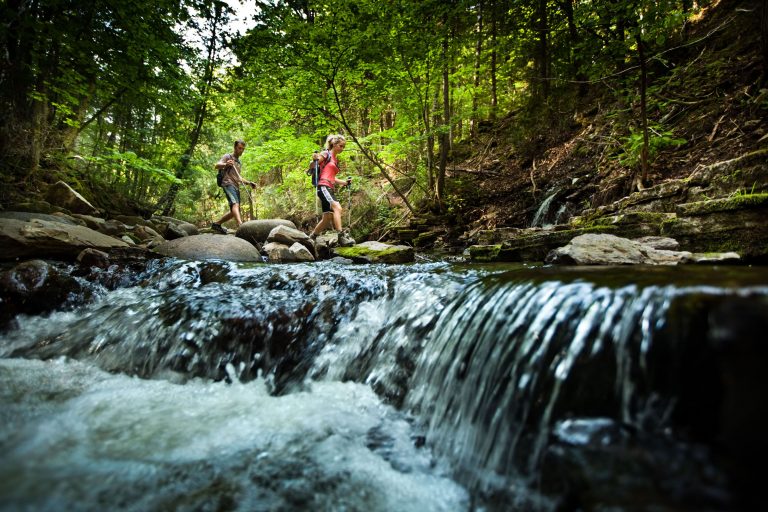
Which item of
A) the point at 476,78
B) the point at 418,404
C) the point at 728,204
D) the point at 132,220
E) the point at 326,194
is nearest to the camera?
the point at 418,404

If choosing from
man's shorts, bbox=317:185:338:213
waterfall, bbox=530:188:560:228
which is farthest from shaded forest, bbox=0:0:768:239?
man's shorts, bbox=317:185:338:213

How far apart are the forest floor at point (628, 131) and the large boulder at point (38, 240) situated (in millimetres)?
7398

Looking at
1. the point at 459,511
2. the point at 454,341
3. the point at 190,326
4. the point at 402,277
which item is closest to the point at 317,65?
the point at 402,277

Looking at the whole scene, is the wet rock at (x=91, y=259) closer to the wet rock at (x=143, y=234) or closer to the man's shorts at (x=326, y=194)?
the wet rock at (x=143, y=234)

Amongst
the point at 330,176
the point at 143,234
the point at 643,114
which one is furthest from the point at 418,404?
the point at 143,234

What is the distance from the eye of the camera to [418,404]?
225cm

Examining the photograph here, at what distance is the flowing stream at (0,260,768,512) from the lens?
1136 mm

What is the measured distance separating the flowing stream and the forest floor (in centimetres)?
466

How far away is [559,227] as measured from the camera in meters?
5.41

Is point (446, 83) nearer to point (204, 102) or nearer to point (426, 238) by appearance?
point (426, 238)

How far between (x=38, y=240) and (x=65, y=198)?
421cm

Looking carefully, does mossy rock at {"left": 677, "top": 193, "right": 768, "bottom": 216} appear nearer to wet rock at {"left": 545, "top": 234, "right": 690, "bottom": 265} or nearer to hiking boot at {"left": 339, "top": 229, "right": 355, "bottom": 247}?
wet rock at {"left": 545, "top": 234, "right": 690, "bottom": 265}

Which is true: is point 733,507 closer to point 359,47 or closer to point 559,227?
point 559,227

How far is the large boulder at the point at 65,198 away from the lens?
7625 mm
